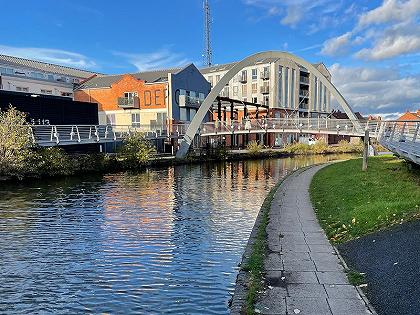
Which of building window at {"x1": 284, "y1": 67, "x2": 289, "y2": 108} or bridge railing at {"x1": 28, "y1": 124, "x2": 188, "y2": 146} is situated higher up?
building window at {"x1": 284, "y1": 67, "x2": 289, "y2": 108}

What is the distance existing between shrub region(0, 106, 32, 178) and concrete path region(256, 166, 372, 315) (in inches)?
777

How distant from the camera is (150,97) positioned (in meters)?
54.4

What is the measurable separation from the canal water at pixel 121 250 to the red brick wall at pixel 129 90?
3403cm

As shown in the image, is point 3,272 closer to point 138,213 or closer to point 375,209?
point 138,213

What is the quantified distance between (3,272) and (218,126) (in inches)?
1724

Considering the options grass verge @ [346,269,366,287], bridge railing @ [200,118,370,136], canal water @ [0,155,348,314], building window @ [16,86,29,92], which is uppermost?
building window @ [16,86,29,92]

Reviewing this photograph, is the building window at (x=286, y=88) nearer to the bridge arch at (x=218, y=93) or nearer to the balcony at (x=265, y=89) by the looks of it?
the balcony at (x=265, y=89)

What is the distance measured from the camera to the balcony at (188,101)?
54.1 m

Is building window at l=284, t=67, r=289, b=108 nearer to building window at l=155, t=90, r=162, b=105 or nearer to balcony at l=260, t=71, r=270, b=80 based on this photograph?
balcony at l=260, t=71, r=270, b=80

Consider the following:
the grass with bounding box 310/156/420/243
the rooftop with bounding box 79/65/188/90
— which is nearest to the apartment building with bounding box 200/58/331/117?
the rooftop with bounding box 79/65/188/90

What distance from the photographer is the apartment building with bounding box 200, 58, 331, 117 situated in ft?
251

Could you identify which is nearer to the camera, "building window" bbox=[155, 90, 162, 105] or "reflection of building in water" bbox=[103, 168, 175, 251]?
"reflection of building in water" bbox=[103, 168, 175, 251]

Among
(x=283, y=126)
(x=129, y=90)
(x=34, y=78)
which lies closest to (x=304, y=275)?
(x=283, y=126)

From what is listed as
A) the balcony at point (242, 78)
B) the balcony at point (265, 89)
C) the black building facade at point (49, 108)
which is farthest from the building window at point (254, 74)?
the black building facade at point (49, 108)
